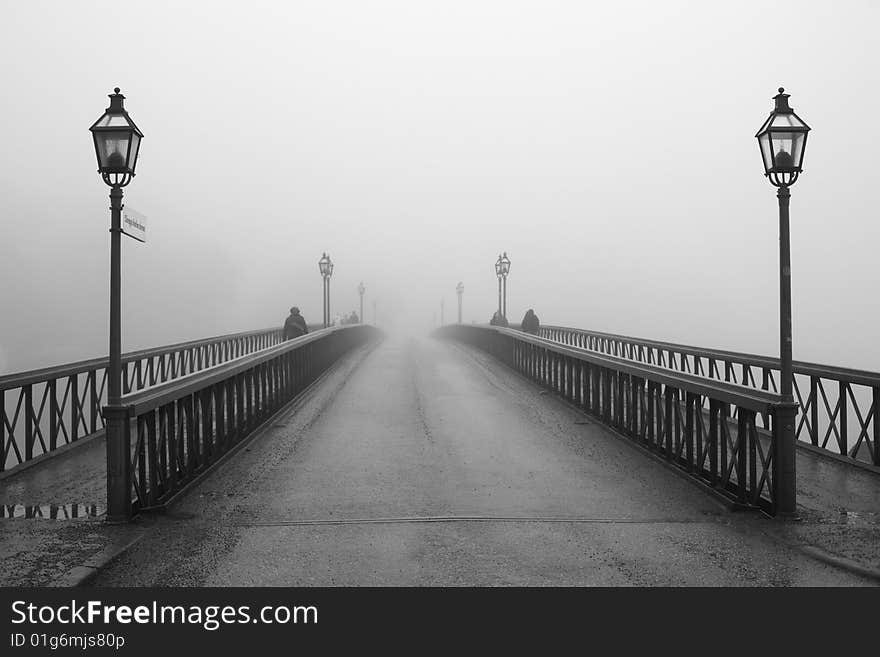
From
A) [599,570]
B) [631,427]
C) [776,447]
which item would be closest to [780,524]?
[776,447]

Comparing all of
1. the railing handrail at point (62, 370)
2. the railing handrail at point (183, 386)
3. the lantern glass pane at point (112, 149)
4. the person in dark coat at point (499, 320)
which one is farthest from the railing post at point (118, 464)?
the person in dark coat at point (499, 320)

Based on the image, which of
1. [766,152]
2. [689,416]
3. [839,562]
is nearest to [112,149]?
[766,152]

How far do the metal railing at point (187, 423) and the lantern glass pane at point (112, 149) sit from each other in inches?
85.5

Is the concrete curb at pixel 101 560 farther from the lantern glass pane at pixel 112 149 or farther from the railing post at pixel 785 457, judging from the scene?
the railing post at pixel 785 457

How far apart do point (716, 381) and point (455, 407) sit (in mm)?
7422

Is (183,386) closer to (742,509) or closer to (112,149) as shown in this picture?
(112,149)

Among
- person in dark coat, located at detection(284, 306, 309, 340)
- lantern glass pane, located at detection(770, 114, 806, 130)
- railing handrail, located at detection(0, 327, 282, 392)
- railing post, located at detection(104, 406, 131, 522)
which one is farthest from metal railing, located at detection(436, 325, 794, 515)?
person in dark coat, located at detection(284, 306, 309, 340)

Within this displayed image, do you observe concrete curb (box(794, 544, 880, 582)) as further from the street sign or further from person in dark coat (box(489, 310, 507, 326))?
person in dark coat (box(489, 310, 507, 326))

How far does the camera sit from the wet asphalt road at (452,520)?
5.50 meters

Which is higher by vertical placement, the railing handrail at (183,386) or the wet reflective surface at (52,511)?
the railing handrail at (183,386)

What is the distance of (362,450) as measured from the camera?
1048 centimetres

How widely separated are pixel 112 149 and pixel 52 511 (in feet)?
11.3

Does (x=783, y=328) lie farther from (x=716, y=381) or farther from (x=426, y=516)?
(x=426, y=516)

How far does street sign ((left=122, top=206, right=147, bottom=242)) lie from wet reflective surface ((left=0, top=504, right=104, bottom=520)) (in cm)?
261
